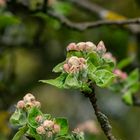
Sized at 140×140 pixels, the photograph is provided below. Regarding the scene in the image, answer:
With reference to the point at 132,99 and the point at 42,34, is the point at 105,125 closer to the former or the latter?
the point at 132,99

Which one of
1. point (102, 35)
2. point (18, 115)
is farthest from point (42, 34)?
point (18, 115)

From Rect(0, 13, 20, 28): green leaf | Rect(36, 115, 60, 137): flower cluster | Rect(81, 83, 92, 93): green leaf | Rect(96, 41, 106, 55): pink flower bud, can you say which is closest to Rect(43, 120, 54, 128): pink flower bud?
Rect(36, 115, 60, 137): flower cluster

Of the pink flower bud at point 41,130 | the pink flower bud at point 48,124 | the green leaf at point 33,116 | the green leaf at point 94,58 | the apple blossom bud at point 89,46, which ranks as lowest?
the pink flower bud at point 41,130

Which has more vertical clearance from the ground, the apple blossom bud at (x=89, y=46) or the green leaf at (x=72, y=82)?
the apple blossom bud at (x=89, y=46)

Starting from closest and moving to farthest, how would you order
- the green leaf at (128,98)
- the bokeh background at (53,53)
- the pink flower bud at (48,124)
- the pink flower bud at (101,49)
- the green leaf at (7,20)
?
the pink flower bud at (48,124) < the pink flower bud at (101,49) < the green leaf at (128,98) < the green leaf at (7,20) < the bokeh background at (53,53)

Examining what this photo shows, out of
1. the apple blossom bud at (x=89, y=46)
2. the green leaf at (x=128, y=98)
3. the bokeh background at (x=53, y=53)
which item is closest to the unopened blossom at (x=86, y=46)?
the apple blossom bud at (x=89, y=46)

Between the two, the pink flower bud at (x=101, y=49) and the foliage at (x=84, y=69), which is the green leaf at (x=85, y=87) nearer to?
the foliage at (x=84, y=69)

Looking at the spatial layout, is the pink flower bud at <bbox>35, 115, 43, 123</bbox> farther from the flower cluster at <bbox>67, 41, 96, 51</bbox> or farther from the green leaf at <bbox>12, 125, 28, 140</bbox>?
the flower cluster at <bbox>67, 41, 96, 51</bbox>
